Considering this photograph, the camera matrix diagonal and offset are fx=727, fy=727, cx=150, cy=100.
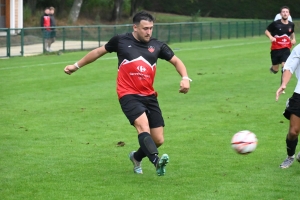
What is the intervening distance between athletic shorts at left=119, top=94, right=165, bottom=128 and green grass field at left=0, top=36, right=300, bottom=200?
2.26 ft

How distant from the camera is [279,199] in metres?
7.75

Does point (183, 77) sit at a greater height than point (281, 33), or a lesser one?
greater

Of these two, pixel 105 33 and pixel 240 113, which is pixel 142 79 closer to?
pixel 240 113

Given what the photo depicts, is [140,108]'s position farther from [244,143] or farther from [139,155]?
[244,143]

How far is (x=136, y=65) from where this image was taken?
873cm

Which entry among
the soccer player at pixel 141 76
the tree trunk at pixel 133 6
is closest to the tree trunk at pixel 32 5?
the tree trunk at pixel 133 6

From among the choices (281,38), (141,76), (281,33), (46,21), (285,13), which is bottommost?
(46,21)

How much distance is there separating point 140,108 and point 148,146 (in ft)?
1.61

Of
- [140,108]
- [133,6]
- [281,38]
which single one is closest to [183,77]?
[140,108]

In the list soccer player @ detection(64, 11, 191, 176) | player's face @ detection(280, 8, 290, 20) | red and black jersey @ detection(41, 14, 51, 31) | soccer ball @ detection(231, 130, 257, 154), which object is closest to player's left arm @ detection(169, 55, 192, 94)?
soccer player @ detection(64, 11, 191, 176)

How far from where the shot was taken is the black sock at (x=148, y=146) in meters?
8.37

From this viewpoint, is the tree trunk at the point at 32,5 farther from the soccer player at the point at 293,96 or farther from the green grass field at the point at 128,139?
the soccer player at the point at 293,96

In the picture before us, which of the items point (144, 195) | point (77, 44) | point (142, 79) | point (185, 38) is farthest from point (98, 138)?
point (185, 38)

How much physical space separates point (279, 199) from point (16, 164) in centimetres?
367
